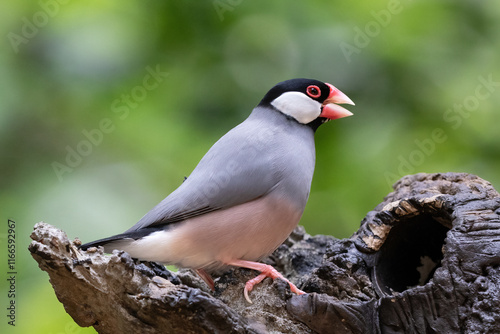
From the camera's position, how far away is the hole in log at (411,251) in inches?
99.1

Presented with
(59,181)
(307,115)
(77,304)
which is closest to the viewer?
(77,304)

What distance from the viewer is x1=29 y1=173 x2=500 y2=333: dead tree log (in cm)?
177

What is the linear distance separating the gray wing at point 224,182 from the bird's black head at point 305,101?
27 cm

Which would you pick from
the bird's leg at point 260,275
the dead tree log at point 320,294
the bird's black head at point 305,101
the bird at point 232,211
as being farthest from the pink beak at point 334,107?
the bird's leg at point 260,275

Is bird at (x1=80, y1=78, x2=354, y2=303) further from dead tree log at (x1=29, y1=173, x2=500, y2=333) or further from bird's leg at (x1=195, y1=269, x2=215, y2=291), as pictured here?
dead tree log at (x1=29, y1=173, x2=500, y2=333)

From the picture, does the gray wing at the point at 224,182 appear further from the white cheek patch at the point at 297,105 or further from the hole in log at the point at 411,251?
the hole in log at the point at 411,251

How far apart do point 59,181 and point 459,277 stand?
229cm

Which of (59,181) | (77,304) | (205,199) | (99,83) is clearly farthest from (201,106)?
(77,304)

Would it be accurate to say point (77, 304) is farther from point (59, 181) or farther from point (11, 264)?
point (59, 181)

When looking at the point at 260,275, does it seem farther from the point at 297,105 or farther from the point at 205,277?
the point at 297,105

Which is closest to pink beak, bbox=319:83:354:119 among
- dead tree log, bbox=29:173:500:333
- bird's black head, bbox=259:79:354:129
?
bird's black head, bbox=259:79:354:129

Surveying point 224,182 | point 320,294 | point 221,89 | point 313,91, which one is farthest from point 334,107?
point 320,294

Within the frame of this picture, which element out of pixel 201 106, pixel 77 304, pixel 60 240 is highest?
pixel 201 106

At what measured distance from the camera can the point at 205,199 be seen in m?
2.27
